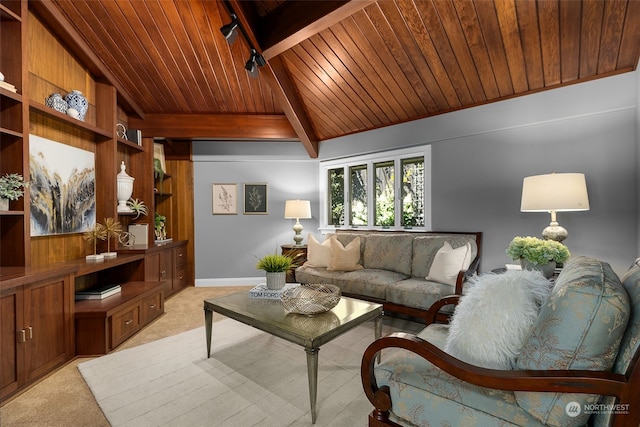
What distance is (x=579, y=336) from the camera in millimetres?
998

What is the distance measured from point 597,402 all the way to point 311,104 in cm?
424

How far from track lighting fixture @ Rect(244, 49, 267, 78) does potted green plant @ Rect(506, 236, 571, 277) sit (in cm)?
298

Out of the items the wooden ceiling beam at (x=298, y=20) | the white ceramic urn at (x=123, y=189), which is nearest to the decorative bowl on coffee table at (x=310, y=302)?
the wooden ceiling beam at (x=298, y=20)

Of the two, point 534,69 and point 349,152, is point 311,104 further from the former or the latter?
point 534,69

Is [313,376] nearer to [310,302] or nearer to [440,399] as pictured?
[310,302]

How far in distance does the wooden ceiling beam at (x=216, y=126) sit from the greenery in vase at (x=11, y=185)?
2.23 m

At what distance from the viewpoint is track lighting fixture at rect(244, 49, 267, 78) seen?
3.07 m

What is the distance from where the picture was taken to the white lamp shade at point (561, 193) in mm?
2424

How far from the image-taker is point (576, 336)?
3.28 feet

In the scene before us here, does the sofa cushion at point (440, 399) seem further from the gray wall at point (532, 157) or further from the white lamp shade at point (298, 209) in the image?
the white lamp shade at point (298, 209)

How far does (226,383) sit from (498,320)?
1.87 metres

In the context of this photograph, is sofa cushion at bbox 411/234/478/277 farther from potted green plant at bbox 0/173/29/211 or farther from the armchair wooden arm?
potted green plant at bbox 0/173/29/211

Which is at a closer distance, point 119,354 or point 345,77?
point 119,354

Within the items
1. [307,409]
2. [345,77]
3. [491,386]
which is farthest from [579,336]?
[345,77]
